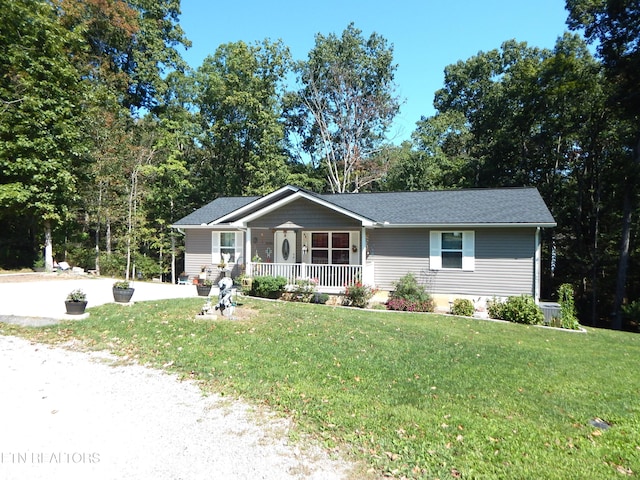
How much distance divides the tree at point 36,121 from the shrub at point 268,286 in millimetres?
11136

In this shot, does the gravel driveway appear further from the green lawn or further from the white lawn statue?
the white lawn statue

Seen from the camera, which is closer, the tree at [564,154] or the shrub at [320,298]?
the shrub at [320,298]

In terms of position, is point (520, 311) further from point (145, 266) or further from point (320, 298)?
point (145, 266)

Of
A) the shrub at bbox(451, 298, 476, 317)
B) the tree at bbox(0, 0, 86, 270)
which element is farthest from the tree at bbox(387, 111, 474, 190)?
the tree at bbox(0, 0, 86, 270)

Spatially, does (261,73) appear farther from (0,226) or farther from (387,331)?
(387,331)

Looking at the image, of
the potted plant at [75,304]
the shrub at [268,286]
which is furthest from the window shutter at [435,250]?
the potted plant at [75,304]

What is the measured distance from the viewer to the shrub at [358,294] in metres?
12.5

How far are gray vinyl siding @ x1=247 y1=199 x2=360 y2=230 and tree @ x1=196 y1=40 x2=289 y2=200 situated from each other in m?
10.6

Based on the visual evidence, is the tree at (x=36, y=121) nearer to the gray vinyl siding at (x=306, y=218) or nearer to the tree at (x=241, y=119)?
the tree at (x=241, y=119)

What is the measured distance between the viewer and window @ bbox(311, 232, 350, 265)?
1550cm

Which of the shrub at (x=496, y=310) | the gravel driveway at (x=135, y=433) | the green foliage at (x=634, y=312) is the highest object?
the gravel driveway at (x=135, y=433)

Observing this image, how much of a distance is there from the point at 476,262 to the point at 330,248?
5.61 metres

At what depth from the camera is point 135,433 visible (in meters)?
3.55

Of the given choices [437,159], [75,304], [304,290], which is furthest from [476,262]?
[437,159]
